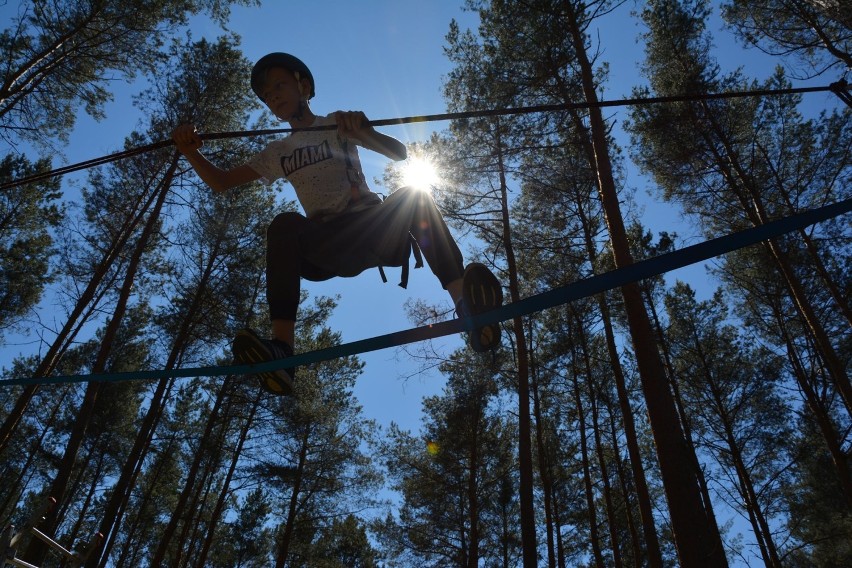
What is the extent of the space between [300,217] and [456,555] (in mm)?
Result: 16622

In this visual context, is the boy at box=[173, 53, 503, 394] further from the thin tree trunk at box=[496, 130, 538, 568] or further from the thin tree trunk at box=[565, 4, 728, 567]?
the thin tree trunk at box=[496, 130, 538, 568]

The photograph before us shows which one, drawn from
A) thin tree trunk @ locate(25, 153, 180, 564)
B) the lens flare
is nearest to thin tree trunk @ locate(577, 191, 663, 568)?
the lens flare

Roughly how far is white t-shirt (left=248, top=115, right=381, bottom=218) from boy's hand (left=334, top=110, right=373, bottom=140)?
0.32 feet

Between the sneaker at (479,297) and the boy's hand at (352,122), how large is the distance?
2.54 feet

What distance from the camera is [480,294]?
2316mm

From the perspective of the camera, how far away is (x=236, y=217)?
1309cm

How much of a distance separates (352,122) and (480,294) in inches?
37.2

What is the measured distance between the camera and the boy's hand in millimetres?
2426

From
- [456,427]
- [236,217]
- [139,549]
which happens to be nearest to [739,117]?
[456,427]

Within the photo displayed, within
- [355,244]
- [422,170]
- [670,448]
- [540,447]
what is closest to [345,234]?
[355,244]

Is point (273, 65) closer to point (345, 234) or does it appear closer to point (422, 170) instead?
point (345, 234)

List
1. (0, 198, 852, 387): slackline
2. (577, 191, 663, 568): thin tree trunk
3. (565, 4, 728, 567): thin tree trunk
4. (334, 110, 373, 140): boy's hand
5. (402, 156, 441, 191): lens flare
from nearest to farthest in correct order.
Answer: (0, 198, 852, 387): slackline → (334, 110, 373, 140): boy's hand → (565, 4, 728, 567): thin tree trunk → (577, 191, 663, 568): thin tree trunk → (402, 156, 441, 191): lens flare

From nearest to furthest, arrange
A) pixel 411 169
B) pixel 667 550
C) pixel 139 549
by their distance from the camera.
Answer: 1. pixel 411 169
2. pixel 667 550
3. pixel 139 549

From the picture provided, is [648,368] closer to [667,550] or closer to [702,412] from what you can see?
[702,412]
